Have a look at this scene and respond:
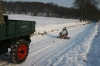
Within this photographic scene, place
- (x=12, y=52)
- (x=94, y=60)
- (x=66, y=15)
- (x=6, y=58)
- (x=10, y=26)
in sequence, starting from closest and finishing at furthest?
(x=10, y=26) < (x=12, y=52) < (x=6, y=58) < (x=94, y=60) < (x=66, y=15)

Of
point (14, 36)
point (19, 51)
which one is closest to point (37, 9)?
point (19, 51)

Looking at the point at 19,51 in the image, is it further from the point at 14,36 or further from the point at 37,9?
the point at 37,9

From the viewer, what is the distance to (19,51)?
7445 millimetres

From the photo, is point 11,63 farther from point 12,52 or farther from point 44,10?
point 44,10

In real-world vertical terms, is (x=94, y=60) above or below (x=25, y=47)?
below

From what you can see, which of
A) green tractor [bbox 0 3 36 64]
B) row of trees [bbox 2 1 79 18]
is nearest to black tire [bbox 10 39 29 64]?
green tractor [bbox 0 3 36 64]

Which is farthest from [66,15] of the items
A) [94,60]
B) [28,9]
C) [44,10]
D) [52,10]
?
[94,60]

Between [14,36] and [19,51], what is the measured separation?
0.80 m

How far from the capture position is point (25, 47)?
7.91 meters

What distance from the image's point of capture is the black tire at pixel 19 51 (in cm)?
709

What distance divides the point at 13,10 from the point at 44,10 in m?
23.8

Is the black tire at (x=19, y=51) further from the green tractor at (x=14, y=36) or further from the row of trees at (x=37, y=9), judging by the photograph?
the row of trees at (x=37, y=9)

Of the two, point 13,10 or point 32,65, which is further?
point 13,10

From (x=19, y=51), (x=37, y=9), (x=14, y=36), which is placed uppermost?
(x=37, y=9)
